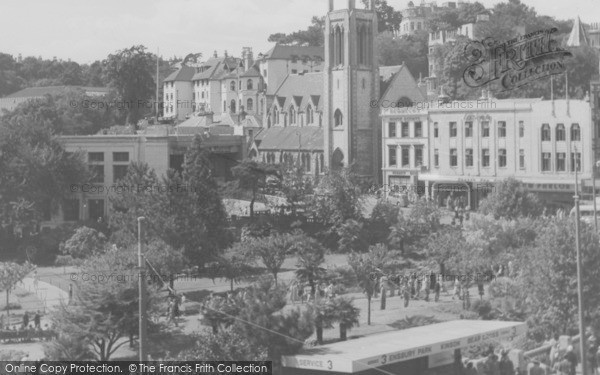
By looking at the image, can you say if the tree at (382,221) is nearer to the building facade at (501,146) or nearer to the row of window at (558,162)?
the building facade at (501,146)

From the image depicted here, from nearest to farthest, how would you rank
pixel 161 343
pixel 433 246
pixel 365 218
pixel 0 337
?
pixel 161 343 → pixel 0 337 → pixel 433 246 → pixel 365 218

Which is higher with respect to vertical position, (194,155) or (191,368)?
(194,155)

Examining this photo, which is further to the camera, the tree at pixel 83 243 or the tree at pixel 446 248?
the tree at pixel 83 243

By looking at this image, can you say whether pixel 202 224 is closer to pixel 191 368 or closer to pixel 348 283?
pixel 348 283

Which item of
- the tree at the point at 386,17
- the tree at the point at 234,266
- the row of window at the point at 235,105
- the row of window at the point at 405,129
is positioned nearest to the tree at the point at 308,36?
the tree at the point at 386,17

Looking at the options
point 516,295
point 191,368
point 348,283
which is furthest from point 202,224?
point 191,368

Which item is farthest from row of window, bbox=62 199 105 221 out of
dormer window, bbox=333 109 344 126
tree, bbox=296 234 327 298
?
dormer window, bbox=333 109 344 126
